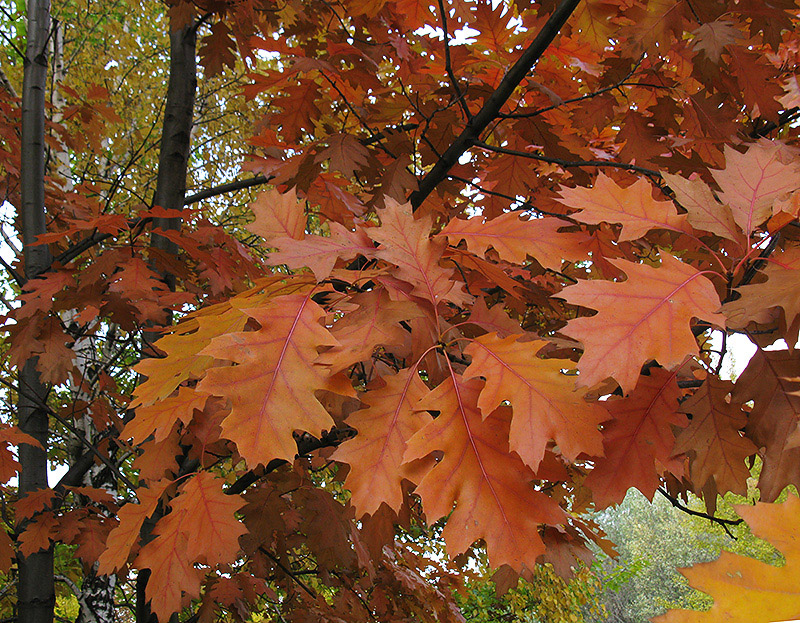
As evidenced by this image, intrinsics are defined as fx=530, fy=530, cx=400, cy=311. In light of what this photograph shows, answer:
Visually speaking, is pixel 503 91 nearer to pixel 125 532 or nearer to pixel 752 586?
pixel 752 586

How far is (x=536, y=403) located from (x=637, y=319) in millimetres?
167

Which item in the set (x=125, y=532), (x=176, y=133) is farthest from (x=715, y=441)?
(x=176, y=133)

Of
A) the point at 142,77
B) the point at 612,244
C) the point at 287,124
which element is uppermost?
the point at 142,77

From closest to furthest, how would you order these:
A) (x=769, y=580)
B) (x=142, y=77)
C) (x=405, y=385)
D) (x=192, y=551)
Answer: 1. (x=769, y=580)
2. (x=405, y=385)
3. (x=192, y=551)
4. (x=142, y=77)

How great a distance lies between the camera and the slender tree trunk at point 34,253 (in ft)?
7.79

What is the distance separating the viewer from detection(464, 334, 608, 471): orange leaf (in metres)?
0.67

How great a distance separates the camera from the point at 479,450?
0.71 metres

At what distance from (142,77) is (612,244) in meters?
6.29

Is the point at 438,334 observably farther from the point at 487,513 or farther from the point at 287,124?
the point at 287,124

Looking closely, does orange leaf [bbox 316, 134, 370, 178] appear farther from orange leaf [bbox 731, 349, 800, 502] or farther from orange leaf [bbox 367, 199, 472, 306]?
orange leaf [bbox 731, 349, 800, 502]

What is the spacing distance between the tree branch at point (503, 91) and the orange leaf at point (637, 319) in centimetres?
83

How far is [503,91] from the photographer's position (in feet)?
4.52

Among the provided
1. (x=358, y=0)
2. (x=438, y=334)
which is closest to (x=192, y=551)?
(x=438, y=334)

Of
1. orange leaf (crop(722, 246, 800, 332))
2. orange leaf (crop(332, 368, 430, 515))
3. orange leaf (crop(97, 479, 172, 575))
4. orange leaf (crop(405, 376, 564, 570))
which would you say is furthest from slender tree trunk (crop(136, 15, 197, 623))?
orange leaf (crop(722, 246, 800, 332))
